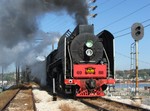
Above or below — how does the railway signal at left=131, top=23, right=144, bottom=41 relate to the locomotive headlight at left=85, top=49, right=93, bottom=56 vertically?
above

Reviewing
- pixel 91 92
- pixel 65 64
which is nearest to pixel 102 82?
pixel 91 92

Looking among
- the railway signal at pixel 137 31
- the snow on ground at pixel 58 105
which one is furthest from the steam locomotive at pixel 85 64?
the railway signal at pixel 137 31

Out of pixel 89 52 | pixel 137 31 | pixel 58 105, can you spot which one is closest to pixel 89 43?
pixel 89 52

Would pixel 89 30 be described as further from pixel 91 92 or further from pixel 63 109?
pixel 63 109

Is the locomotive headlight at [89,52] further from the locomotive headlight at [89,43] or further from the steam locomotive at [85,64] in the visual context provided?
the locomotive headlight at [89,43]

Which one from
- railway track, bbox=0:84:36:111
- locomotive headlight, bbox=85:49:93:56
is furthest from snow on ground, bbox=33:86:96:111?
locomotive headlight, bbox=85:49:93:56

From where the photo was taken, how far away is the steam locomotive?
59.8 feet

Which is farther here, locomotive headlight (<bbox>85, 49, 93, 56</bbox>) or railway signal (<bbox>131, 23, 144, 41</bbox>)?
locomotive headlight (<bbox>85, 49, 93, 56</bbox>)

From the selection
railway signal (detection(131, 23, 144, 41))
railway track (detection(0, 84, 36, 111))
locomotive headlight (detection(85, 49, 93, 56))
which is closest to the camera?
railway track (detection(0, 84, 36, 111))

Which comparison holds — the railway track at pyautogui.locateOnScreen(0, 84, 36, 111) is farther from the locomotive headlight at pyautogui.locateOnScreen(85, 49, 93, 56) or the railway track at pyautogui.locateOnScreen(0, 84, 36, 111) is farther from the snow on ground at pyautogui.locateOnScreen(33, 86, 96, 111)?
the locomotive headlight at pyautogui.locateOnScreen(85, 49, 93, 56)

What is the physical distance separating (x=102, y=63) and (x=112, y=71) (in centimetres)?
79

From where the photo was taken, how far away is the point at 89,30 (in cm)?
1962

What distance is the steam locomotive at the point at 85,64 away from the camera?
18.2 metres

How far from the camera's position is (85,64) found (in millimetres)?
18469
